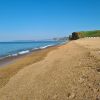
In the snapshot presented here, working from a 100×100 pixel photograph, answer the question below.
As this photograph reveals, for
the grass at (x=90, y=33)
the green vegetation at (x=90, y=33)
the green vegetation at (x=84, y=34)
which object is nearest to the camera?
the green vegetation at (x=84, y=34)

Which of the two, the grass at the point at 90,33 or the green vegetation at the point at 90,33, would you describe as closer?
the grass at the point at 90,33

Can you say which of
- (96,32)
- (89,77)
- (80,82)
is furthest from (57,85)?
(96,32)

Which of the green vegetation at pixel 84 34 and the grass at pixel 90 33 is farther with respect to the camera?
the grass at pixel 90 33

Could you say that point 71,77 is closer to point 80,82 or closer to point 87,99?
point 80,82

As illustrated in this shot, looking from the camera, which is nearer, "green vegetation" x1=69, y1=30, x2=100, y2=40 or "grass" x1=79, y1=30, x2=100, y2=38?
"green vegetation" x1=69, y1=30, x2=100, y2=40

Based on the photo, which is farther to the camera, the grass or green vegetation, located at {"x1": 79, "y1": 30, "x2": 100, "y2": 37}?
green vegetation, located at {"x1": 79, "y1": 30, "x2": 100, "y2": 37}

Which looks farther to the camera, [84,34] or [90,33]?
[90,33]

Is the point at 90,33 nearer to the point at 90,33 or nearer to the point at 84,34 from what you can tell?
the point at 90,33

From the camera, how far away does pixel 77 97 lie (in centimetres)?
685

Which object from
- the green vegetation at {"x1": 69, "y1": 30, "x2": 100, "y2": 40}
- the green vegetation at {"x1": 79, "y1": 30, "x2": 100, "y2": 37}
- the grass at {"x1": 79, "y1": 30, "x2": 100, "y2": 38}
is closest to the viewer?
the green vegetation at {"x1": 69, "y1": 30, "x2": 100, "y2": 40}

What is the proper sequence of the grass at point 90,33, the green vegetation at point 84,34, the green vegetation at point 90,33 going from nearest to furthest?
1. the green vegetation at point 84,34
2. the grass at point 90,33
3. the green vegetation at point 90,33

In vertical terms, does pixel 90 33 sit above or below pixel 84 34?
above

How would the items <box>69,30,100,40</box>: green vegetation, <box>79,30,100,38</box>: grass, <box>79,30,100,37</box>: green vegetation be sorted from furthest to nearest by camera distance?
<box>79,30,100,37</box>: green vegetation, <box>79,30,100,38</box>: grass, <box>69,30,100,40</box>: green vegetation

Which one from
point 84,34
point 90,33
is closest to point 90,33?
point 90,33
